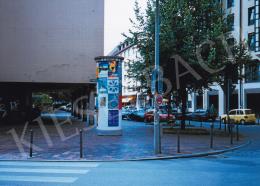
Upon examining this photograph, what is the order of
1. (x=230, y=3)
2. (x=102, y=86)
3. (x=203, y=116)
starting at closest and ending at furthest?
(x=102, y=86) < (x=203, y=116) < (x=230, y=3)

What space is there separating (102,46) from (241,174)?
20698 mm

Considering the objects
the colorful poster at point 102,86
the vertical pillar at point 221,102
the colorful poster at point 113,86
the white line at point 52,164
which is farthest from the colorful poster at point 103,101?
the vertical pillar at point 221,102

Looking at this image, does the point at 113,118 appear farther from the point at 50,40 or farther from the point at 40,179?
the point at 40,179

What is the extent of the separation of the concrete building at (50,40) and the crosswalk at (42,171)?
17.0 metres

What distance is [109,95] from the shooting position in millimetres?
20688

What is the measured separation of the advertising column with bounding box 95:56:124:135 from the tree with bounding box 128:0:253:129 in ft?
8.07

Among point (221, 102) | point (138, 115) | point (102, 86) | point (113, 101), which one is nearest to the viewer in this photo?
point (113, 101)

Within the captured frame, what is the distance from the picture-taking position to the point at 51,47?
91.7 ft

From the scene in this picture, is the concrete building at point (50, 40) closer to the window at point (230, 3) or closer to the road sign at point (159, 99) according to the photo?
the road sign at point (159, 99)

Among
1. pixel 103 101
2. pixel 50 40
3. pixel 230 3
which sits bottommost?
pixel 103 101

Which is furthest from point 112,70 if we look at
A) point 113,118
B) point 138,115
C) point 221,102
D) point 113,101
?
point 221,102

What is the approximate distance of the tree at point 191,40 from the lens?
20969 mm

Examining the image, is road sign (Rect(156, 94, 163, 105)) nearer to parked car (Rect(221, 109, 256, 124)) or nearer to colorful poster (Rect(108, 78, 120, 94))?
colorful poster (Rect(108, 78, 120, 94))

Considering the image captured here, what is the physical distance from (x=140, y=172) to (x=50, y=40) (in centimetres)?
2022
